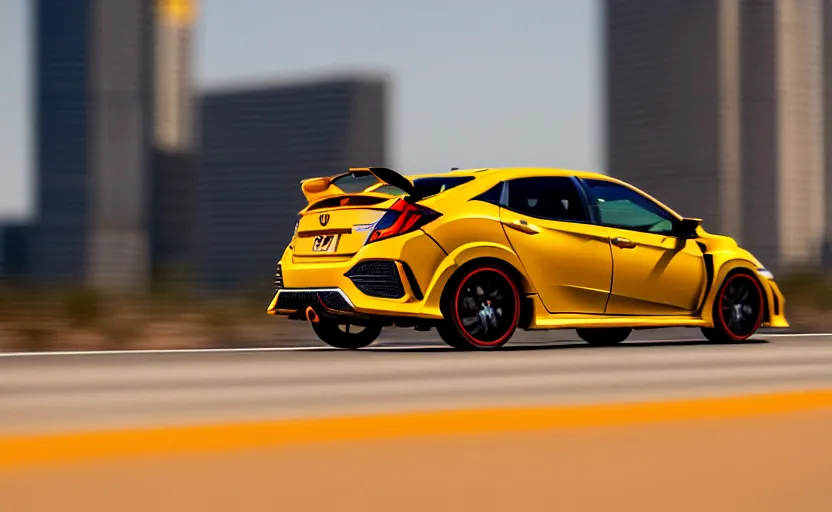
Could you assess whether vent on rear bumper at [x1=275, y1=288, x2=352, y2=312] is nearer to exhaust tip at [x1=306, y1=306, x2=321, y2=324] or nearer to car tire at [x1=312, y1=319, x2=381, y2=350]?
exhaust tip at [x1=306, y1=306, x2=321, y2=324]

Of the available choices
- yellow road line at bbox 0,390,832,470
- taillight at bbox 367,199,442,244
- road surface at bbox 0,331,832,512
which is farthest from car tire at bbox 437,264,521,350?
yellow road line at bbox 0,390,832,470

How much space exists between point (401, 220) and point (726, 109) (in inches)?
4174

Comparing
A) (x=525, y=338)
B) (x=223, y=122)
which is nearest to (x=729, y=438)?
(x=525, y=338)

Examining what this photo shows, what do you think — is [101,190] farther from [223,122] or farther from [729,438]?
[729,438]

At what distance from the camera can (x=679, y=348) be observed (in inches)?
466

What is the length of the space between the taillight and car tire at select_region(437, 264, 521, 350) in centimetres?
51

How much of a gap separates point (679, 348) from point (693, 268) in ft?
2.85

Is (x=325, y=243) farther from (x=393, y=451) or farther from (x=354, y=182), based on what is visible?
(x=393, y=451)

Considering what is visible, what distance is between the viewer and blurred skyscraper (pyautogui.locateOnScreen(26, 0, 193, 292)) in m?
136

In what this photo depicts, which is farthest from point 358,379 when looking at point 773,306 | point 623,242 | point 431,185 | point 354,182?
point 773,306

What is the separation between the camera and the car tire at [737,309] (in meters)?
12.6

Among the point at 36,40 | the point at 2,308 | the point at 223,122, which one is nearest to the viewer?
the point at 2,308

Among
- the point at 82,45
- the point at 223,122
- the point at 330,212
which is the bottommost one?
the point at 330,212

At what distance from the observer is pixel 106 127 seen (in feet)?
486
